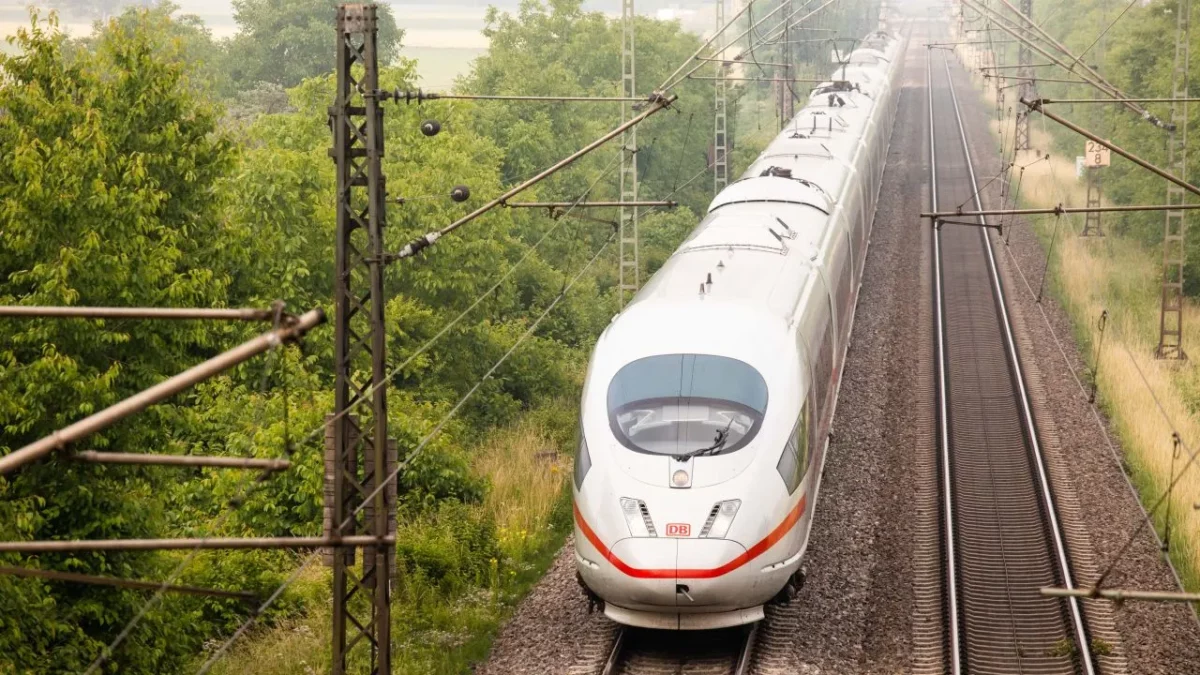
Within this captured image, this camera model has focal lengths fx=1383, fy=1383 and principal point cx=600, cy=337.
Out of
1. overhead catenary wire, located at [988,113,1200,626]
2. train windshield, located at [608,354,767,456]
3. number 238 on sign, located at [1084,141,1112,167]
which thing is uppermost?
number 238 on sign, located at [1084,141,1112,167]

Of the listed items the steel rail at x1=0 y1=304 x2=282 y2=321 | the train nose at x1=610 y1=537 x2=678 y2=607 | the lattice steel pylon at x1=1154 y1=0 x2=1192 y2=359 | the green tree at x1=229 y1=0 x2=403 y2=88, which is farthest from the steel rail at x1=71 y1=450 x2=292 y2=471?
the green tree at x1=229 y1=0 x2=403 y2=88

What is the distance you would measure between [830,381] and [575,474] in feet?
17.2

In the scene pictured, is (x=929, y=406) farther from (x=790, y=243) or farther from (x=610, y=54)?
(x=610, y=54)

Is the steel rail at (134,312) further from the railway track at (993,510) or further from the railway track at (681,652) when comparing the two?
the railway track at (993,510)

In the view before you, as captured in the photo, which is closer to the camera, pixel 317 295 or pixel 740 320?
pixel 740 320

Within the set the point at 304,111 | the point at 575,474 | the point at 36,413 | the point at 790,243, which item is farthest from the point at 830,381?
the point at 304,111

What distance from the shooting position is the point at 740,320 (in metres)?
14.1

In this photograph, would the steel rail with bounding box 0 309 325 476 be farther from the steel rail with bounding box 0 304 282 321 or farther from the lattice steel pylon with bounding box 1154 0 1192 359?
the lattice steel pylon with bounding box 1154 0 1192 359

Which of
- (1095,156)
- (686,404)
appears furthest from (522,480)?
(1095,156)

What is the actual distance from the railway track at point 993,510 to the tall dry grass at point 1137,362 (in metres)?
1.42

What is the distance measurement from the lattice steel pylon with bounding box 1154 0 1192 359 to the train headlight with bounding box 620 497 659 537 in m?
14.8

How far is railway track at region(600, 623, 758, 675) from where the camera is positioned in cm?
1295

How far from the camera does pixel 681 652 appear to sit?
43.7 ft

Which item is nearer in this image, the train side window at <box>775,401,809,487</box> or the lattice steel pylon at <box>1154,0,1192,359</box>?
the train side window at <box>775,401,809,487</box>
